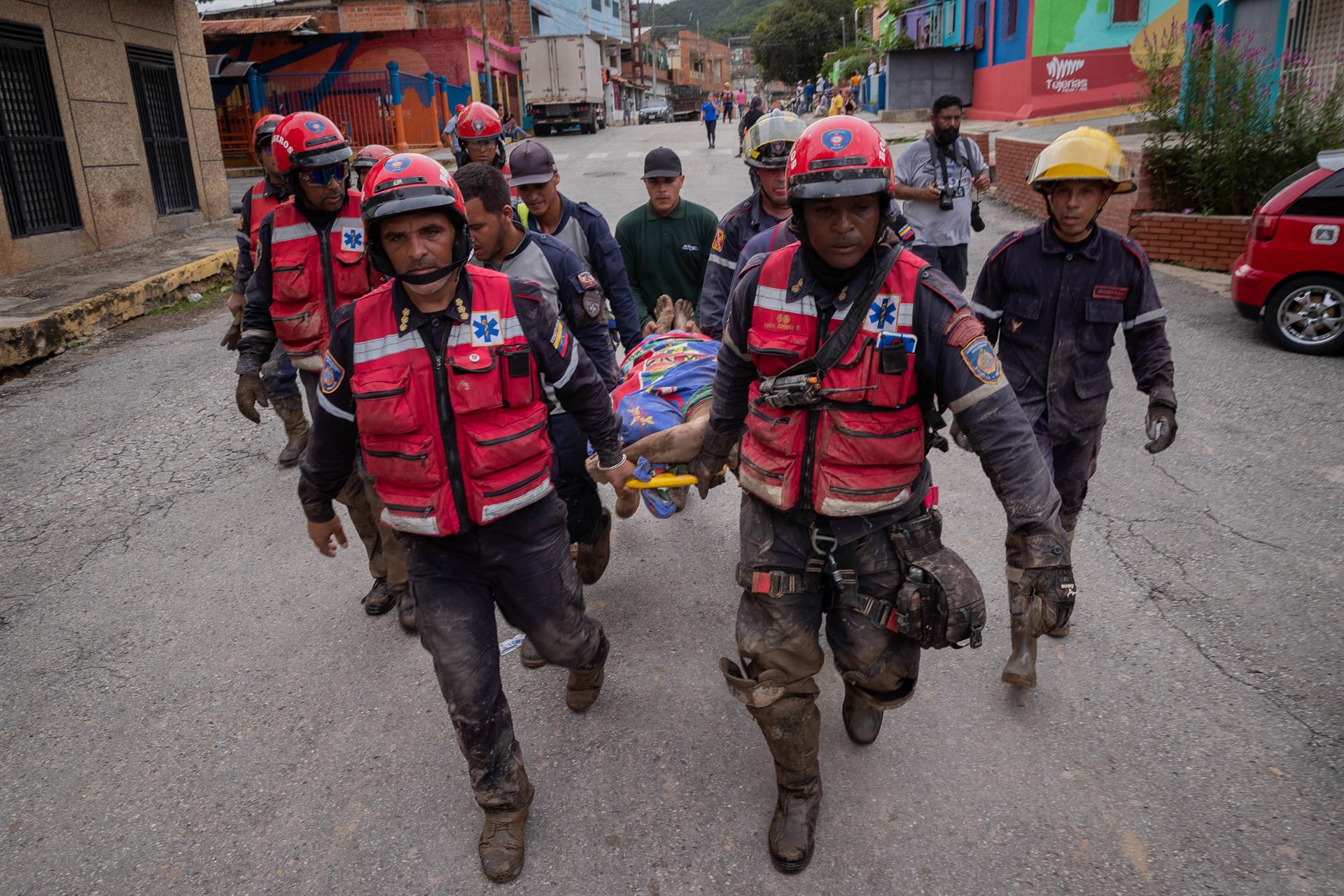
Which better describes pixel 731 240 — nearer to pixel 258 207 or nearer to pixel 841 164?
pixel 841 164

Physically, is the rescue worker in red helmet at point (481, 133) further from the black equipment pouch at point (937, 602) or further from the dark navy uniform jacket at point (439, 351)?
the black equipment pouch at point (937, 602)

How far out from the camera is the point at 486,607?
120 inches

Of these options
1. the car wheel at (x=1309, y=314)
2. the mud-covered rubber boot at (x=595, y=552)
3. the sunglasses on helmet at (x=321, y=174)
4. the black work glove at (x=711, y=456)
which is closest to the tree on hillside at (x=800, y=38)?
the car wheel at (x=1309, y=314)

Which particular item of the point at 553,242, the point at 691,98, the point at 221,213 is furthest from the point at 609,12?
the point at 553,242

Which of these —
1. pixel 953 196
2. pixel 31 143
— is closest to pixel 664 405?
pixel 953 196

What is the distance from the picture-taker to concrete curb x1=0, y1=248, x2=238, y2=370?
8531 mm

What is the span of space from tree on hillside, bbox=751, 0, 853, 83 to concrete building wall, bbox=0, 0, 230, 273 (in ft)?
201

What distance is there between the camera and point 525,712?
3.72 metres

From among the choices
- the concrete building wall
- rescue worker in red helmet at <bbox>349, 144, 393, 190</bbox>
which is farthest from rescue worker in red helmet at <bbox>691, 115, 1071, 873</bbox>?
the concrete building wall

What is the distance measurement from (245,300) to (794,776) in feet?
12.3

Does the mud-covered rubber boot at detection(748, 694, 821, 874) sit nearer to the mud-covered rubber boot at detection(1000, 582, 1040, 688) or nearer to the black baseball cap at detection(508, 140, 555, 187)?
the mud-covered rubber boot at detection(1000, 582, 1040, 688)

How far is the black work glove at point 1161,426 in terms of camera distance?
366 centimetres

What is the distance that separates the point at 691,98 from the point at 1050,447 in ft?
260

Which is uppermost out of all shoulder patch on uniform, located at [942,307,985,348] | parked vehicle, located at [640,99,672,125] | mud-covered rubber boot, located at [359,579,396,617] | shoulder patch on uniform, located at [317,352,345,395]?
parked vehicle, located at [640,99,672,125]
